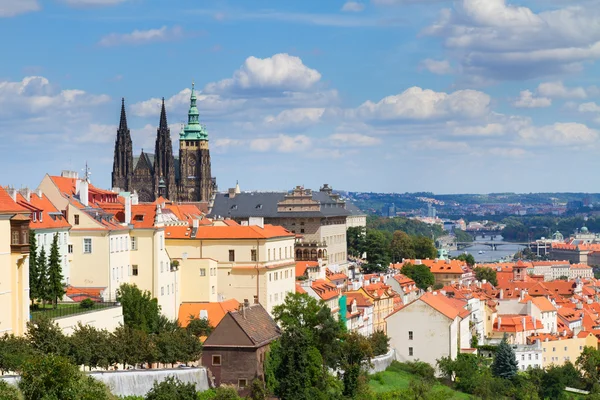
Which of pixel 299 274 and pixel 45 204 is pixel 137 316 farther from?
pixel 299 274

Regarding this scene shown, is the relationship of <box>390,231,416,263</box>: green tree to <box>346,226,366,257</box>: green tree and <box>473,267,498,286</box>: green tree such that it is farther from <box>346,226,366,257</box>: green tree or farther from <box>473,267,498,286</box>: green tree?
<box>473,267,498,286</box>: green tree

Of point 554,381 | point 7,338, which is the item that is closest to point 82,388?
point 7,338

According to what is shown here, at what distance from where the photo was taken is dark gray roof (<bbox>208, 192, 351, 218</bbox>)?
5653 inches

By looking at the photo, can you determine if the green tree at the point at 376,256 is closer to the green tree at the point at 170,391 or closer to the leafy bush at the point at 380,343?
the leafy bush at the point at 380,343

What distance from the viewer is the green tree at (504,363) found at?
319 feet

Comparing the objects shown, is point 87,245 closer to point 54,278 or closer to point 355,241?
point 54,278

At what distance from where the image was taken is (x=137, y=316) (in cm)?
6456

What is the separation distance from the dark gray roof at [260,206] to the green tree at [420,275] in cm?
1236

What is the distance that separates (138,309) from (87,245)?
5.30m

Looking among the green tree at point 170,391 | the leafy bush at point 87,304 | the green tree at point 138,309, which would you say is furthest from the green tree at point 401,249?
the green tree at point 170,391

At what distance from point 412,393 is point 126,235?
18364 millimetres

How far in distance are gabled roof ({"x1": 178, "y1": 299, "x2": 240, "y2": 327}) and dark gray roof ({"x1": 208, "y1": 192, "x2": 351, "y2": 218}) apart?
2672 inches

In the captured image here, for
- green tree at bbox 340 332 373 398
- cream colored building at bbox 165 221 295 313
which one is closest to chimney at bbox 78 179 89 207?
cream colored building at bbox 165 221 295 313

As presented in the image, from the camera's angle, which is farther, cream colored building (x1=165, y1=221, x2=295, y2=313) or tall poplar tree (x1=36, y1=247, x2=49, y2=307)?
cream colored building (x1=165, y1=221, x2=295, y2=313)
